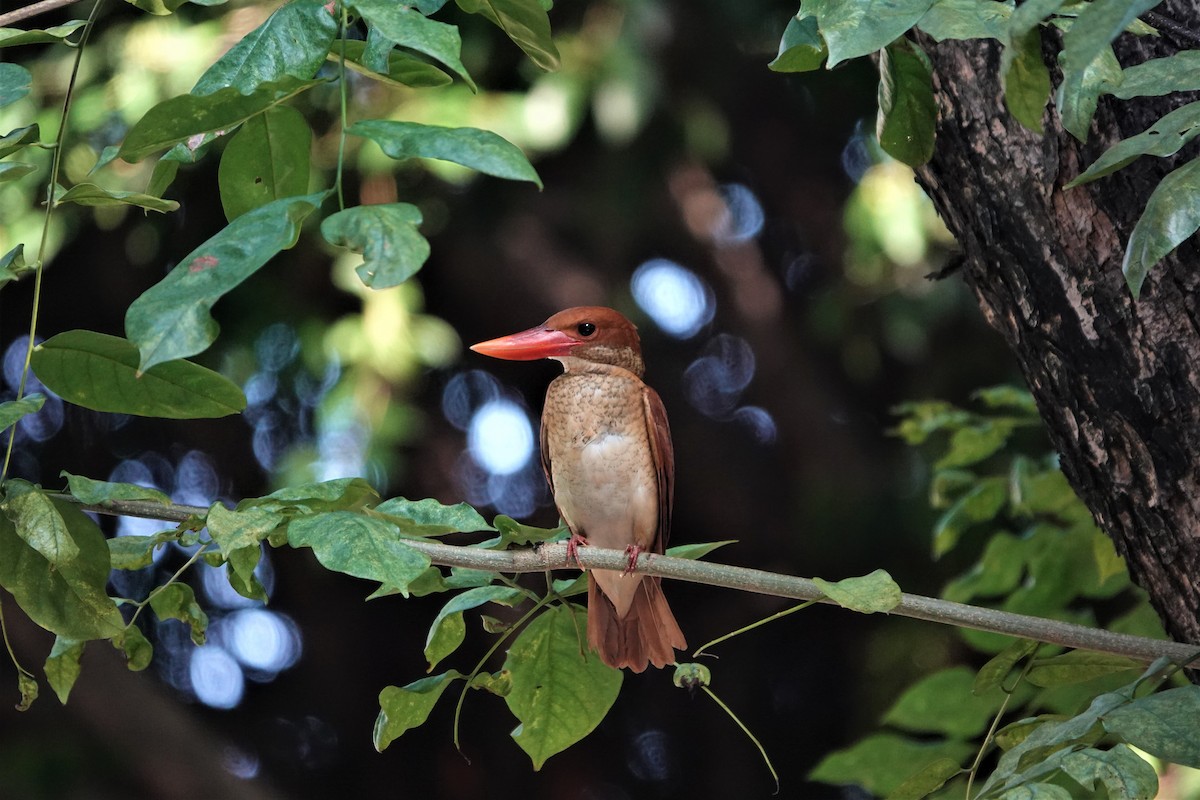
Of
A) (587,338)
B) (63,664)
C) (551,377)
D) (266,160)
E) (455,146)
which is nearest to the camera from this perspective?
(455,146)

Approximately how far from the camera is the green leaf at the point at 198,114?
40.9 inches

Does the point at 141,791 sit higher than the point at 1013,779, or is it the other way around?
the point at 1013,779

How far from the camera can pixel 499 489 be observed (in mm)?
4078

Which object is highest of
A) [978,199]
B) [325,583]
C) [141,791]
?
[978,199]

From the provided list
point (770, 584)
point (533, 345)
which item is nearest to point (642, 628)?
point (533, 345)

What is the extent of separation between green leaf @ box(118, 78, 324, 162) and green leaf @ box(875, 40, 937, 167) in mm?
704

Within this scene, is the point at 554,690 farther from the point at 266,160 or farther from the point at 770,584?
the point at 266,160

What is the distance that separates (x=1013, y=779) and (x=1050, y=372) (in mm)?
649

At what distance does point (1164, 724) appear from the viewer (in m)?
1.17

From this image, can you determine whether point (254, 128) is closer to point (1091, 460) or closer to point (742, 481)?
point (1091, 460)

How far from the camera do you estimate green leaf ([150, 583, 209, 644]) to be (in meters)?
1.44

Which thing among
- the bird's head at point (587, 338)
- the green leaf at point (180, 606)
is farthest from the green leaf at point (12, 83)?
the bird's head at point (587, 338)

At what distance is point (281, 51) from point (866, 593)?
741 mm

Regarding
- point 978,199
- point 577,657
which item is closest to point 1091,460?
point 978,199
